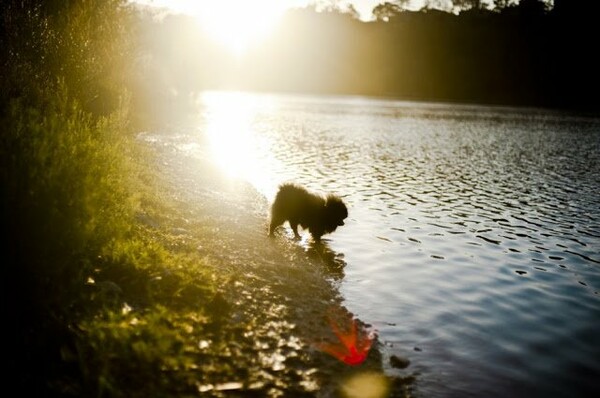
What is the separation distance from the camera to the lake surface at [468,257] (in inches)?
255

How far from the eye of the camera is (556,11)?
4259 inches

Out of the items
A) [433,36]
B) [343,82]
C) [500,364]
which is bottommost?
[500,364]

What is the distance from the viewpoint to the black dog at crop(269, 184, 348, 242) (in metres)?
11.4

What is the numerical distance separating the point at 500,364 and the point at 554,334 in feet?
5.22

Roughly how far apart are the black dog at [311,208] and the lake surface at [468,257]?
65 centimetres

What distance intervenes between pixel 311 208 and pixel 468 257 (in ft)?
13.2

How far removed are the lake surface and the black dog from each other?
25.7 inches

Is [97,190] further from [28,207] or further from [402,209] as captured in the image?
[402,209]

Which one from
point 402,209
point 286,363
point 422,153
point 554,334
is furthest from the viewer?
point 422,153

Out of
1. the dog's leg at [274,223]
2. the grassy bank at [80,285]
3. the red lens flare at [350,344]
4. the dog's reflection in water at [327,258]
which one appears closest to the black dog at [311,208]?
the dog's leg at [274,223]

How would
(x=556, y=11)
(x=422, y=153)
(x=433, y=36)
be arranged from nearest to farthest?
1. (x=422, y=153)
2. (x=556, y=11)
3. (x=433, y=36)

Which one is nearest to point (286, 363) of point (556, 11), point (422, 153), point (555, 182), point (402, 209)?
point (402, 209)

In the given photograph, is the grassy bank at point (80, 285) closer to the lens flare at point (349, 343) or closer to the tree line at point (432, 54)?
the lens flare at point (349, 343)

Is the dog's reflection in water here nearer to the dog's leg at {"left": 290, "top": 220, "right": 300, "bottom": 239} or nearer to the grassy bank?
the dog's leg at {"left": 290, "top": 220, "right": 300, "bottom": 239}
